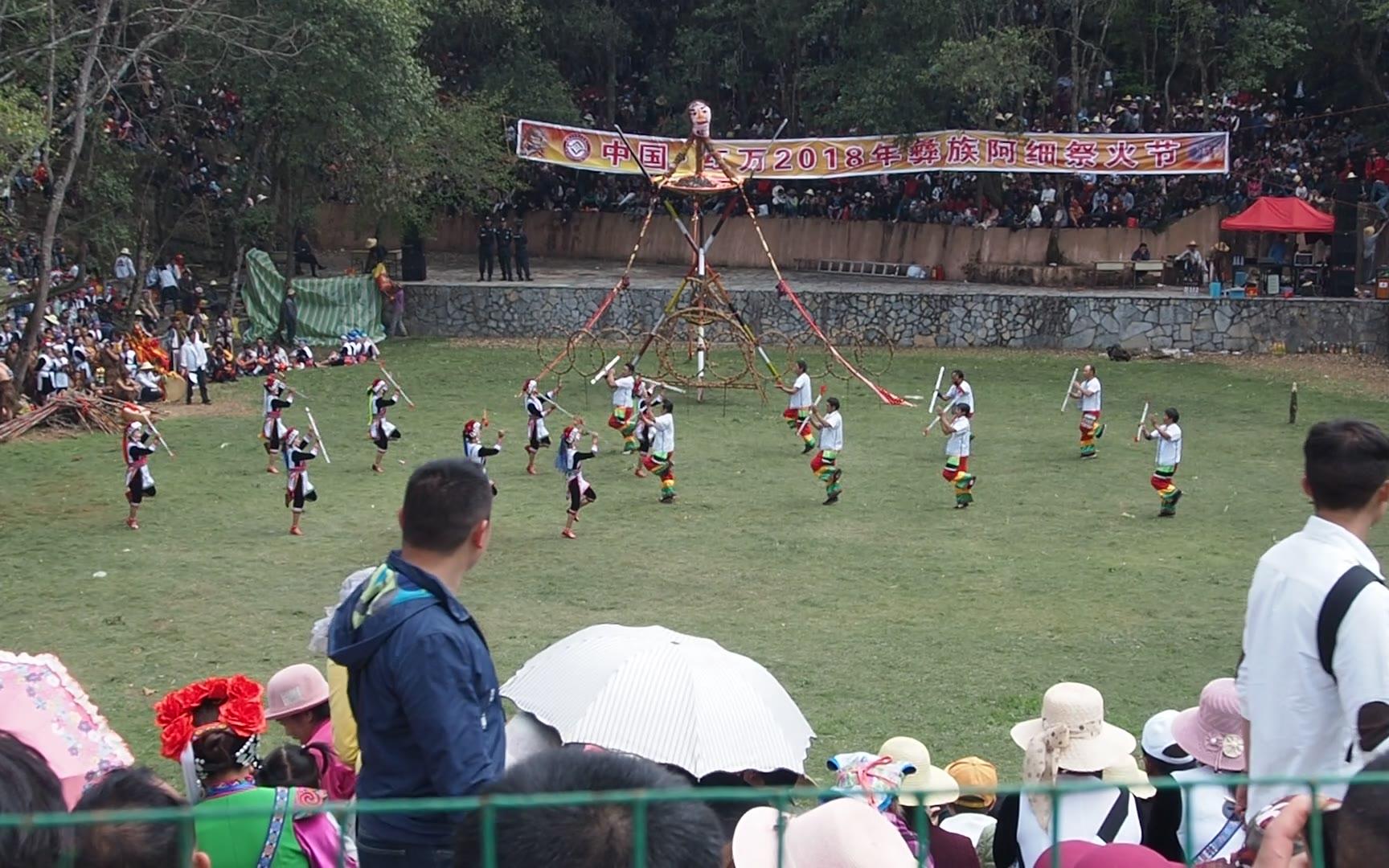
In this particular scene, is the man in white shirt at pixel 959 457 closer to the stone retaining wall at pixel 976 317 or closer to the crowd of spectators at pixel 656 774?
the crowd of spectators at pixel 656 774

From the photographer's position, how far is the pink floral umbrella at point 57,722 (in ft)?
14.0

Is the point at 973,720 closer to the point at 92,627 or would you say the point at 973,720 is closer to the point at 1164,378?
the point at 92,627

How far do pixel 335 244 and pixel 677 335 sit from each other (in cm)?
1118

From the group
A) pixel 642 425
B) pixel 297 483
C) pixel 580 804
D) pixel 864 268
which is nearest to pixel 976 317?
pixel 864 268

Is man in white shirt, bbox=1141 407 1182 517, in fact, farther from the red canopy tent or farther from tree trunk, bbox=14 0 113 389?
the red canopy tent

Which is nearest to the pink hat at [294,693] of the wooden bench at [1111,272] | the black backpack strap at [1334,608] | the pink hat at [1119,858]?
the pink hat at [1119,858]

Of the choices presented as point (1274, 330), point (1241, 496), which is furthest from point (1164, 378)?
point (1241, 496)

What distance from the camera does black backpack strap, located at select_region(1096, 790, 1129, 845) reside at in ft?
15.6

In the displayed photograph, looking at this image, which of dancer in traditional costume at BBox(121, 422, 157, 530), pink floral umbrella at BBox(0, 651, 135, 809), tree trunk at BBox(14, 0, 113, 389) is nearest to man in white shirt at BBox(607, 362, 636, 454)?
dancer in traditional costume at BBox(121, 422, 157, 530)

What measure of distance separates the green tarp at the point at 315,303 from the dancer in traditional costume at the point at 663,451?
44.3 feet

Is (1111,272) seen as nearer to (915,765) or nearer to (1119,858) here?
(915,765)

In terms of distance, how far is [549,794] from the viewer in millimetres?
2477

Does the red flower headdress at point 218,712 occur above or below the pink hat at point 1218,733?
above

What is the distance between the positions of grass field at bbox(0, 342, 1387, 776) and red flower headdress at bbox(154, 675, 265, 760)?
148 inches
